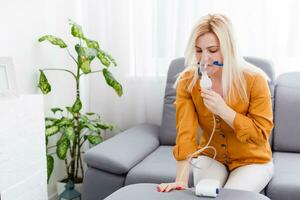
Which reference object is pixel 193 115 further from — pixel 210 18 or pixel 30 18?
pixel 30 18

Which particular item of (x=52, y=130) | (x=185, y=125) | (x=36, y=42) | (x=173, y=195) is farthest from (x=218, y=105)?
(x=36, y=42)

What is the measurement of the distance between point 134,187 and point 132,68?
149 centimetres

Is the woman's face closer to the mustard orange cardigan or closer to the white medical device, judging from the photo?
the mustard orange cardigan

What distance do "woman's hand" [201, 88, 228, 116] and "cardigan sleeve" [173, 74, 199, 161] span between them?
14cm

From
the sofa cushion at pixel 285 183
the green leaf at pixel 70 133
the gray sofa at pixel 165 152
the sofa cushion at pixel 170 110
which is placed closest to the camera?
the sofa cushion at pixel 285 183

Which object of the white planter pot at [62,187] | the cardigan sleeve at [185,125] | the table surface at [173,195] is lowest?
the white planter pot at [62,187]

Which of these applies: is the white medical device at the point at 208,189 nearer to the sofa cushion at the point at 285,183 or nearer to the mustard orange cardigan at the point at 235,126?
the mustard orange cardigan at the point at 235,126

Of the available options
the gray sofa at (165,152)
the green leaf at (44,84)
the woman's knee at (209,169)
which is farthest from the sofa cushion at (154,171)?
the green leaf at (44,84)

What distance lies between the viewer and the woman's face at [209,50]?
179cm

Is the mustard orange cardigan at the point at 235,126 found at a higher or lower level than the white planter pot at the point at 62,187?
higher

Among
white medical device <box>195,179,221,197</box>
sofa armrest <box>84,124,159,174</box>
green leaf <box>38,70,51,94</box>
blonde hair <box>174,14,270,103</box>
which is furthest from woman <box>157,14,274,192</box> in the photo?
green leaf <box>38,70,51,94</box>

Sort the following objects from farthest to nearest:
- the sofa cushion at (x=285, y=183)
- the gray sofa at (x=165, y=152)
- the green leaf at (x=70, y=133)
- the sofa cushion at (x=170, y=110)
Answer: the sofa cushion at (x=170, y=110) < the green leaf at (x=70, y=133) < the gray sofa at (x=165, y=152) < the sofa cushion at (x=285, y=183)

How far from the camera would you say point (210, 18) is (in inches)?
71.4

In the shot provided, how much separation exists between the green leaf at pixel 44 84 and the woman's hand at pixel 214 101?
120 centimetres
